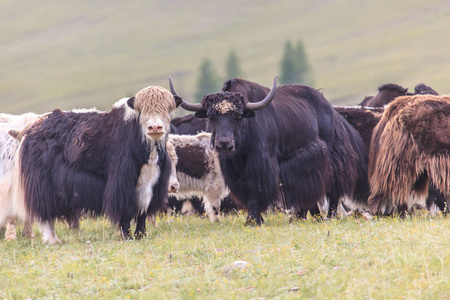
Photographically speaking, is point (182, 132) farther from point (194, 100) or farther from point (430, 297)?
point (194, 100)

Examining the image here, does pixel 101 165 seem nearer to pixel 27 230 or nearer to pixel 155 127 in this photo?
pixel 155 127

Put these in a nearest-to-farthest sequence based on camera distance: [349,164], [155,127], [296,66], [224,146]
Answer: [155,127], [224,146], [349,164], [296,66]

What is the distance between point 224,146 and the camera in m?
8.21

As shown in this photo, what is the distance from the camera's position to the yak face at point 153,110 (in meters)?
7.84

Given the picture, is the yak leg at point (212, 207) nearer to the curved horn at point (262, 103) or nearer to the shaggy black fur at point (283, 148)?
the shaggy black fur at point (283, 148)

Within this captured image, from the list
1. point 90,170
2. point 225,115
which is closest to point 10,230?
point 90,170

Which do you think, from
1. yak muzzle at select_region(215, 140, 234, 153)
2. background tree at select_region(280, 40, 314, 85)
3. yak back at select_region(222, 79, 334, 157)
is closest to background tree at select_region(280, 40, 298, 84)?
background tree at select_region(280, 40, 314, 85)

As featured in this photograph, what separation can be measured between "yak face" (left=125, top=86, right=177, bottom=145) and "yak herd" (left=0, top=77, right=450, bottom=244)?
0.01 meters

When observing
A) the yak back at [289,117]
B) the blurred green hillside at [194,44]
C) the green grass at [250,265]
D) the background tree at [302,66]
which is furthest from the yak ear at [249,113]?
the background tree at [302,66]

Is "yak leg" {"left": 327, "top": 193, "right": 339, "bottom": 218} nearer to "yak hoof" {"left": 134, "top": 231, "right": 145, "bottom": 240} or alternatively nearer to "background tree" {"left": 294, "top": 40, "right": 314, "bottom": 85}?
"yak hoof" {"left": 134, "top": 231, "right": 145, "bottom": 240}

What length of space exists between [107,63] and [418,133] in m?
97.1

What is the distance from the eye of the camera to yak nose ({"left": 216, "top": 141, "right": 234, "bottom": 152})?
8203 millimetres

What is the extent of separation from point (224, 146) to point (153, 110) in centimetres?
94

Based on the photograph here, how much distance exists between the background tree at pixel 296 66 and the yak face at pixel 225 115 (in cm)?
6212
